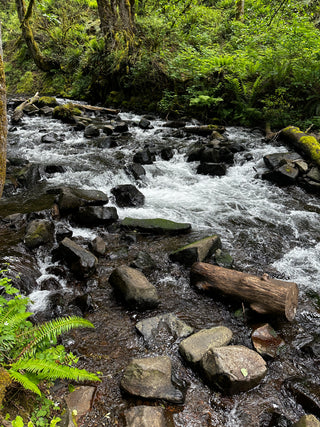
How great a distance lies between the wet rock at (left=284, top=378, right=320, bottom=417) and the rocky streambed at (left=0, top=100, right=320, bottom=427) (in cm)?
1

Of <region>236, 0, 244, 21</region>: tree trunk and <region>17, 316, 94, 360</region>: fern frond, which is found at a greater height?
<region>236, 0, 244, 21</region>: tree trunk

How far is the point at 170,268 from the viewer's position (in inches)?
164

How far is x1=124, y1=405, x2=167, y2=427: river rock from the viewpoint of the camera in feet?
6.88

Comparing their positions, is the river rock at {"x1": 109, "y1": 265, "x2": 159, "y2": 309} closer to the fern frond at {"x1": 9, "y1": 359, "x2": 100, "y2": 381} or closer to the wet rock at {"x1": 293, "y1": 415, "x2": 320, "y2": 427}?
the fern frond at {"x1": 9, "y1": 359, "x2": 100, "y2": 381}

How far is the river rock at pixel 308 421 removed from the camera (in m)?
2.04

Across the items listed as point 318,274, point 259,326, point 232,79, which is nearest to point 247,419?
point 259,326

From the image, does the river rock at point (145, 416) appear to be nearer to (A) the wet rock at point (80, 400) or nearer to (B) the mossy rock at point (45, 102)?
(A) the wet rock at point (80, 400)

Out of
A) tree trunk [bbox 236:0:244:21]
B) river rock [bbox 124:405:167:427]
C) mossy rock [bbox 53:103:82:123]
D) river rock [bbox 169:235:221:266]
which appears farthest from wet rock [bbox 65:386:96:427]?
tree trunk [bbox 236:0:244:21]

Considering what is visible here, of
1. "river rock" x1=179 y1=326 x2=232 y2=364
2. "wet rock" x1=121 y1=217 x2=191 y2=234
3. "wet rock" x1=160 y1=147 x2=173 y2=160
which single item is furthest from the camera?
"wet rock" x1=160 y1=147 x2=173 y2=160

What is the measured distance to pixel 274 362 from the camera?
2.74m

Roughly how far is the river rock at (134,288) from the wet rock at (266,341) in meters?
1.23

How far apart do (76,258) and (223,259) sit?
7.53ft

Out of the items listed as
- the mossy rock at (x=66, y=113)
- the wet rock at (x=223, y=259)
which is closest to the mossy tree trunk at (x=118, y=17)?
the mossy rock at (x=66, y=113)

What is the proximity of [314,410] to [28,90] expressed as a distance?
24.6 meters
